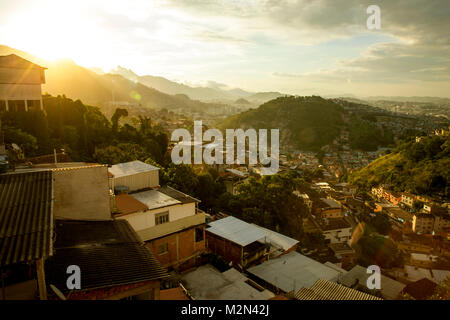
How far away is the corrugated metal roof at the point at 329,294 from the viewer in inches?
211

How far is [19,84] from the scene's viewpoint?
1384 cm

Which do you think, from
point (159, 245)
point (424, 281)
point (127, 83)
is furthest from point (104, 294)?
point (127, 83)

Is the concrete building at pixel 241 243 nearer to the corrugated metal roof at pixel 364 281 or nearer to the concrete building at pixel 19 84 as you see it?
the corrugated metal roof at pixel 364 281

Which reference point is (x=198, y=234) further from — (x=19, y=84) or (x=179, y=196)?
(x=19, y=84)

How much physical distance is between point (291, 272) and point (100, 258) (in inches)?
277

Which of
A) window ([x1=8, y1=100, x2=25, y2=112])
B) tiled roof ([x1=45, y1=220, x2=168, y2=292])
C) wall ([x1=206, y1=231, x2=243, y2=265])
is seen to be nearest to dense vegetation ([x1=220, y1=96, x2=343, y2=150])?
wall ([x1=206, y1=231, x2=243, y2=265])

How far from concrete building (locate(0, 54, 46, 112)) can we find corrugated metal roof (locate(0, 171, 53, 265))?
40.0ft

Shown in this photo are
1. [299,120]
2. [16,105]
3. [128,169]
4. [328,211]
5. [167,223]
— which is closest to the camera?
[167,223]

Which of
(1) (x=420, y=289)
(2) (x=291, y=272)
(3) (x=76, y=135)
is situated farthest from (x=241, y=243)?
(3) (x=76, y=135)

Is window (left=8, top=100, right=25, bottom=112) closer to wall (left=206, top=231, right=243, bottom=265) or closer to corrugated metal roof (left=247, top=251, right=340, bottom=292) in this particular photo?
wall (left=206, top=231, right=243, bottom=265)

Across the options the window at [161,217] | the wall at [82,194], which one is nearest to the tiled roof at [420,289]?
the window at [161,217]

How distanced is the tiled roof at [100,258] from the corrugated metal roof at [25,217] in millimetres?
605
